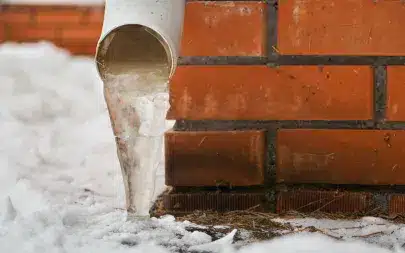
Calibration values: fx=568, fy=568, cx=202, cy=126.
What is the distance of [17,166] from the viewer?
2.26 metres

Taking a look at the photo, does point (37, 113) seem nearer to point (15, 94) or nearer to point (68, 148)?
point (15, 94)

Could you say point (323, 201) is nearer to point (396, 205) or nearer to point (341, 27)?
point (396, 205)

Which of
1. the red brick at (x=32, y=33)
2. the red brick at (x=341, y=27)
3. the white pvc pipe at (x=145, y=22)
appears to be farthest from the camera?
the red brick at (x=32, y=33)

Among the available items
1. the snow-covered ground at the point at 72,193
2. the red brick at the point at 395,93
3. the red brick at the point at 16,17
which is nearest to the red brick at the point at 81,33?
the red brick at the point at 16,17

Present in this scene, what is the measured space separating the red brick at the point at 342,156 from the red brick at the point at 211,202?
137mm

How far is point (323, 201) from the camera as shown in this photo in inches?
73.4

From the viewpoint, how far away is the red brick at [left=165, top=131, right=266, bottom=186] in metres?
1.88

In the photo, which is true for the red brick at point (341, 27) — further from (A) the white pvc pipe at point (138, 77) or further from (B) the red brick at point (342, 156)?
(A) the white pvc pipe at point (138, 77)

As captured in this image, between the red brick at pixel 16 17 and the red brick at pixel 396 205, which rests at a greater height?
the red brick at pixel 16 17

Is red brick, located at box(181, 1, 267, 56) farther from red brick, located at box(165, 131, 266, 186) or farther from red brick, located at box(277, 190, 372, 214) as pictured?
red brick, located at box(277, 190, 372, 214)

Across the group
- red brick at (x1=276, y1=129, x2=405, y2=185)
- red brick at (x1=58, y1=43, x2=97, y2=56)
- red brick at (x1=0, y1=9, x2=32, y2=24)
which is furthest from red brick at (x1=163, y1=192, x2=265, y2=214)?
red brick at (x1=0, y1=9, x2=32, y2=24)

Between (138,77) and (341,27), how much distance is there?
2.25 ft

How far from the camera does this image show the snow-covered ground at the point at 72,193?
4.72 ft

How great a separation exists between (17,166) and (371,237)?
1398 millimetres
